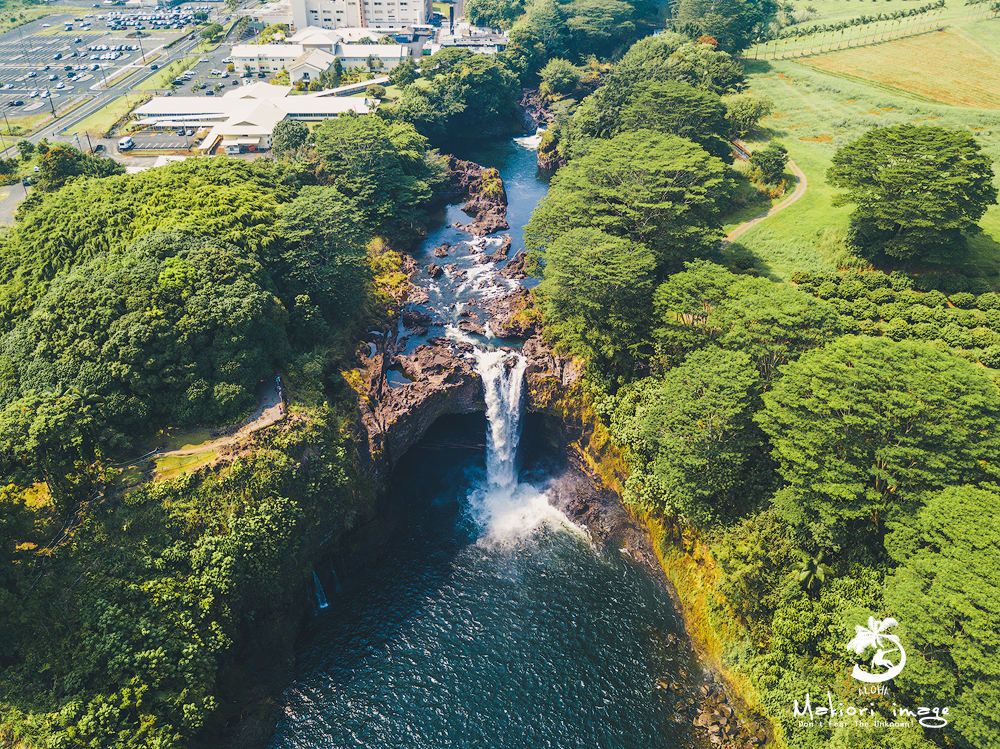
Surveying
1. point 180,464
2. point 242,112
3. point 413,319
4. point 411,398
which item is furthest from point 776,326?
point 242,112

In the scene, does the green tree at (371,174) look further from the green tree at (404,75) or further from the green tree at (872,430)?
the green tree at (872,430)

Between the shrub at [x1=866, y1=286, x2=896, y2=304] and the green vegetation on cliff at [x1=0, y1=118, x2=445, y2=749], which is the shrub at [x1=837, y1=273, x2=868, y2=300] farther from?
the green vegetation on cliff at [x1=0, y1=118, x2=445, y2=749]

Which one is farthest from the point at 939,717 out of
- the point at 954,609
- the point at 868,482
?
the point at 868,482

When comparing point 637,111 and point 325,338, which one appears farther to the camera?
point 637,111

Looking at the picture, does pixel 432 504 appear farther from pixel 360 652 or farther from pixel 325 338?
pixel 325 338

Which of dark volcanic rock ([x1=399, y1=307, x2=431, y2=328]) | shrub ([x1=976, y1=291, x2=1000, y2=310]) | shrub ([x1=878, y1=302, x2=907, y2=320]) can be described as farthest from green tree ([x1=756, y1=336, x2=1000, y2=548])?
dark volcanic rock ([x1=399, y1=307, x2=431, y2=328])

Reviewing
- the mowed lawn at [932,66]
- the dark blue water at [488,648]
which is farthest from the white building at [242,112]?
the mowed lawn at [932,66]
